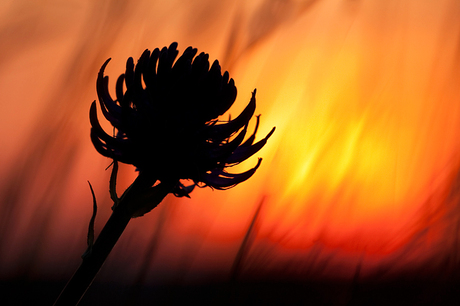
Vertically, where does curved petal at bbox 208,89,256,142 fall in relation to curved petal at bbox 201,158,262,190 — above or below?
above

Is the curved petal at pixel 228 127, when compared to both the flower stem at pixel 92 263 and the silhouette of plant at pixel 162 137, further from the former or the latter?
the flower stem at pixel 92 263

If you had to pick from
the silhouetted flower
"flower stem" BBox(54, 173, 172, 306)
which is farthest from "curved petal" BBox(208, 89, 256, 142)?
"flower stem" BBox(54, 173, 172, 306)

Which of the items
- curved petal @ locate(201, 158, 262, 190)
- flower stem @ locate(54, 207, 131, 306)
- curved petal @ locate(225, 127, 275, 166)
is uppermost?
curved petal @ locate(225, 127, 275, 166)

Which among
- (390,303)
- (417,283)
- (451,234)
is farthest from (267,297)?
(451,234)

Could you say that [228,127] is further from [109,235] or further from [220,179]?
[109,235]

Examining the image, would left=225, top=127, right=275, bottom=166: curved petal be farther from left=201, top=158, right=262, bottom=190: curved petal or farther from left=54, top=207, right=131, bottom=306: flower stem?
left=54, top=207, right=131, bottom=306: flower stem

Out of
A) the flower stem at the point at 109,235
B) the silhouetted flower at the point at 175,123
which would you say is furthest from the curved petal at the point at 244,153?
the flower stem at the point at 109,235

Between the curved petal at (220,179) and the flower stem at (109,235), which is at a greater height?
the curved petal at (220,179)

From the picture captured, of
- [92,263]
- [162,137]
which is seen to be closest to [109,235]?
[92,263]

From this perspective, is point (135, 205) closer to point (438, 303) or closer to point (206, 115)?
point (206, 115)
